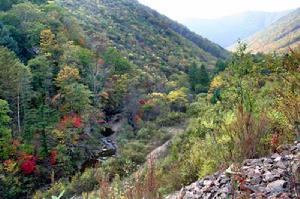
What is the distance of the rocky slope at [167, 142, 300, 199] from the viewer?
12.8 ft

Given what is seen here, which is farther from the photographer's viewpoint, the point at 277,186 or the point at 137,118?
the point at 137,118

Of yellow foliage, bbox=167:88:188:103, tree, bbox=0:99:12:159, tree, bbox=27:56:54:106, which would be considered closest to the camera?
tree, bbox=0:99:12:159

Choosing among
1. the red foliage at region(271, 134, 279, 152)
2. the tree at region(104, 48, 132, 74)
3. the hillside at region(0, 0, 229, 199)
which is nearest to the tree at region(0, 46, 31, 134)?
the hillside at region(0, 0, 229, 199)

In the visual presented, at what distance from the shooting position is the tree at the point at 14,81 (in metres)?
25.8

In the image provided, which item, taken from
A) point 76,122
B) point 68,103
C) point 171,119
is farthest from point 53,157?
point 171,119

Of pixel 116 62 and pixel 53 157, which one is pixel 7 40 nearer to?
pixel 116 62

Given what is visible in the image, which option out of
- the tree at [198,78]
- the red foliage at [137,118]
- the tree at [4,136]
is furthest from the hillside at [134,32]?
the tree at [4,136]

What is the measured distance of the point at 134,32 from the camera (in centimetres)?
6706

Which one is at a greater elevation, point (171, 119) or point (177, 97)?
point (177, 97)

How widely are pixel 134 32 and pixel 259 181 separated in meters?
63.4

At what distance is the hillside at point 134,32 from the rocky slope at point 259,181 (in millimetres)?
44434

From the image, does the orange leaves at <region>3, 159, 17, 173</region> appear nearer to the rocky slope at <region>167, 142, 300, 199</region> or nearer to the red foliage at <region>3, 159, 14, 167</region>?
the red foliage at <region>3, 159, 14, 167</region>

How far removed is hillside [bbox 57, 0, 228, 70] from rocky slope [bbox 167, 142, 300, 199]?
44.4m

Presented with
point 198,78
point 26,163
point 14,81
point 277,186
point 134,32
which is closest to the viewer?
point 277,186
